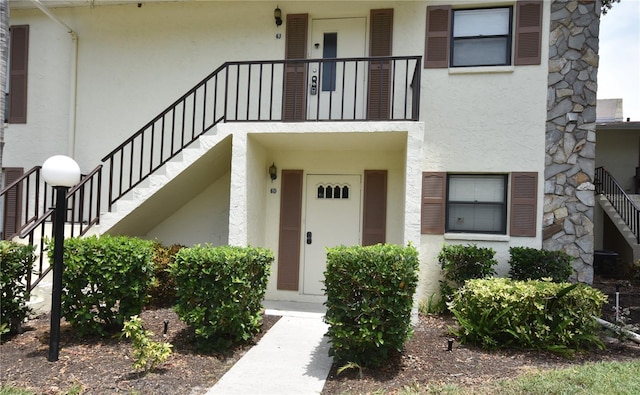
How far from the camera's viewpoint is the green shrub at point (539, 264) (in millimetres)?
5910

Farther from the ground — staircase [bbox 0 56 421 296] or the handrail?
staircase [bbox 0 56 421 296]

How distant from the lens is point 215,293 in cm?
450

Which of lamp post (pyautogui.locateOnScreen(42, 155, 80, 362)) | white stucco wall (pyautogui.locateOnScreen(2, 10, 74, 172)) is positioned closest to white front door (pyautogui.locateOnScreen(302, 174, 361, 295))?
lamp post (pyautogui.locateOnScreen(42, 155, 80, 362))

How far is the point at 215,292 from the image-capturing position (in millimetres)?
4500

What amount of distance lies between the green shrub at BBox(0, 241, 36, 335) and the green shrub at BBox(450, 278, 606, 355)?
222 inches

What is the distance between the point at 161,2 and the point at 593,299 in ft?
28.8

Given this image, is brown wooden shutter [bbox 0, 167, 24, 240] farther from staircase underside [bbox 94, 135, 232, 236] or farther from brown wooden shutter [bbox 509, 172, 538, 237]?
brown wooden shutter [bbox 509, 172, 538, 237]

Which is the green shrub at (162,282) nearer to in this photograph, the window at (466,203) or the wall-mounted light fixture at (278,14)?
the window at (466,203)

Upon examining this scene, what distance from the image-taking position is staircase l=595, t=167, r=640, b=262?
432 inches

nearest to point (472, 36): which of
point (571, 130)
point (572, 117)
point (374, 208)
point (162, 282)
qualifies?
point (572, 117)

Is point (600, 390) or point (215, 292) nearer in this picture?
point (600, 390)

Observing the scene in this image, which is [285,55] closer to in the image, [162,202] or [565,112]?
[162,202]

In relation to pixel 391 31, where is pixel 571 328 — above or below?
below

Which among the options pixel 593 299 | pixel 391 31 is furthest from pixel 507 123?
pixel 593 299
